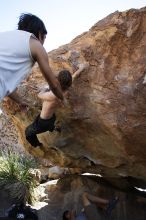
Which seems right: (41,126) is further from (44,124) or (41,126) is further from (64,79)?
(64,79)

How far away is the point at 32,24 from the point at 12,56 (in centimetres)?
46

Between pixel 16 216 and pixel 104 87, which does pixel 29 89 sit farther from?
pixel 16 216

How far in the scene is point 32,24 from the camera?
3.29 metres

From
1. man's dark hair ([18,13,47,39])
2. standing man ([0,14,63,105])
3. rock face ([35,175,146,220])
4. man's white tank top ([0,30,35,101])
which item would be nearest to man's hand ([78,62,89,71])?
man's dark hair ([18,13,47,39])

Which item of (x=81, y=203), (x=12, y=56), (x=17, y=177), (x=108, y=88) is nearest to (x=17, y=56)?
(x=12, y=56)

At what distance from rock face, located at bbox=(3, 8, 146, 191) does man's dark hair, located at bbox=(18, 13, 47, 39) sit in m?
2.97

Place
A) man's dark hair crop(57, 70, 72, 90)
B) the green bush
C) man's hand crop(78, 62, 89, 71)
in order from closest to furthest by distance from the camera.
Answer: man's dark hair crop(57, 70, 72, 90) → man's hand crop(78, 62, 89, 71) → the green bush

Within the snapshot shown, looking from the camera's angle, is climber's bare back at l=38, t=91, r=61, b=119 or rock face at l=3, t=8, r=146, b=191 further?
rock face at l=3, t=8, r=146, b=191

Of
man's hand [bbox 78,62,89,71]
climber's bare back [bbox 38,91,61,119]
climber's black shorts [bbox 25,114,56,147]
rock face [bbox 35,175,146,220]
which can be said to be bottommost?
rock face [bbox 35,175,146,220]

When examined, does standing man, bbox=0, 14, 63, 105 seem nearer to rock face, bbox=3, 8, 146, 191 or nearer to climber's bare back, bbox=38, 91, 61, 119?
climber's bare back, bbox=38, 91, 61, 119

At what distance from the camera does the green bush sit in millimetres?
11070

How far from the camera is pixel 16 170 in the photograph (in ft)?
39.4

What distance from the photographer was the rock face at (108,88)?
6.15 meters

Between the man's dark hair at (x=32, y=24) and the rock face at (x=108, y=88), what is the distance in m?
2.97
